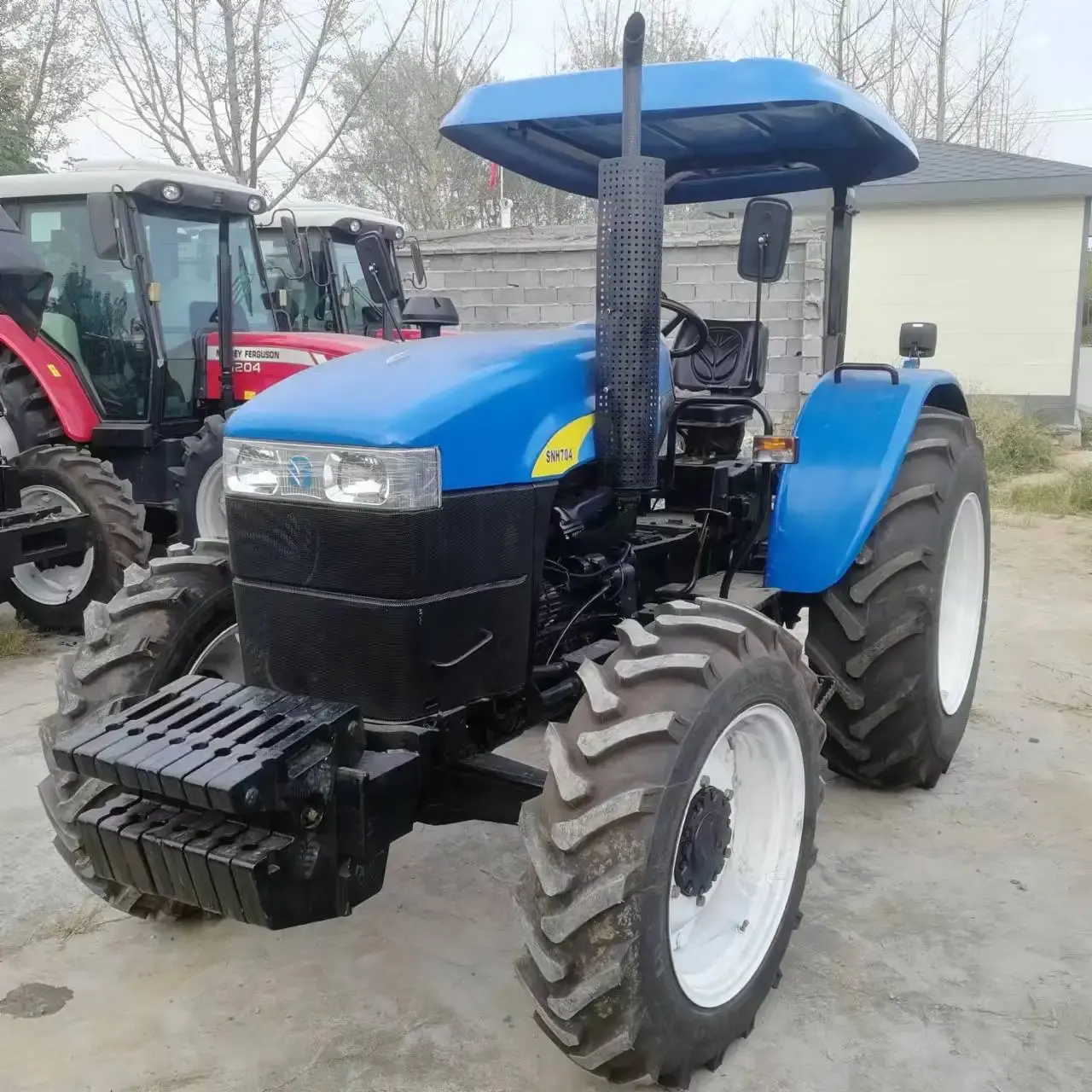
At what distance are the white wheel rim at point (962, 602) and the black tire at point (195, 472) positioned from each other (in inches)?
147

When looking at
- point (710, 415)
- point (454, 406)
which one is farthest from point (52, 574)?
point (454, 406)

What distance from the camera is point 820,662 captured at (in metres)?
3.38

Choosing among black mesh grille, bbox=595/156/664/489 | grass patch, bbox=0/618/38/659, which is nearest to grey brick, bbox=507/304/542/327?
grass patch, bbox=0/618/38/659

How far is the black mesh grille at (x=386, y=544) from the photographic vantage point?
223 centimetres

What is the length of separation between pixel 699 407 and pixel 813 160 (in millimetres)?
823

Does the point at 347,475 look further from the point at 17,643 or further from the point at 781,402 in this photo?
the point at 781,402

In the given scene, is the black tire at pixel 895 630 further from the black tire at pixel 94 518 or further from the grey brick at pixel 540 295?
the grey brick at pixel 540 295

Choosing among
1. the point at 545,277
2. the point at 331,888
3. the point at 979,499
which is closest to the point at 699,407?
the point at 979,499

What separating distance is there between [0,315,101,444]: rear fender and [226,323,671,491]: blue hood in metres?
4.09

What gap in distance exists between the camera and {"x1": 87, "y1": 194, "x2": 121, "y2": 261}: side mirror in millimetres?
5770

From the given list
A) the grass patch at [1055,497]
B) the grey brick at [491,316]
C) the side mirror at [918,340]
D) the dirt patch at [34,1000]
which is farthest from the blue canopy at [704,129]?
the grey brick at [491,316]

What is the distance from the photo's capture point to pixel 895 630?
10.8ft

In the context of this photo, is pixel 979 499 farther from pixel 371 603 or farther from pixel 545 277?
pixel 545 277

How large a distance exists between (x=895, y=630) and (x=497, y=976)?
4.90 feet
